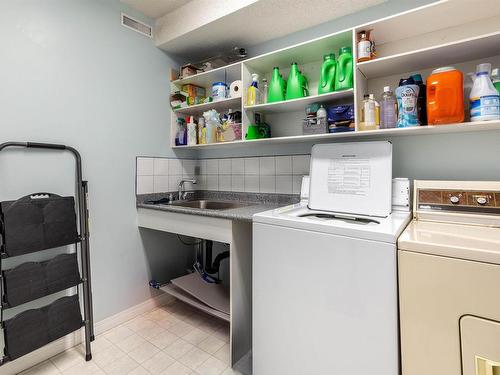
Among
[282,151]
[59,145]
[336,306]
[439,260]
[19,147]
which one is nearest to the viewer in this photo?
[439,260]

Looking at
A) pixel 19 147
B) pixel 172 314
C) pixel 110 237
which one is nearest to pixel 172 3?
pixel 19 147

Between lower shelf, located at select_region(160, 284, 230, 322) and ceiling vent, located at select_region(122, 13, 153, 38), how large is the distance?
2.11 m

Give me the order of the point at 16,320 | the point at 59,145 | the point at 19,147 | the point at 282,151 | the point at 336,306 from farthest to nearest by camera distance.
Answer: the point at 282,151
the point at 59,145
the point at 19,147
the point at 16,320
the point at 336,306

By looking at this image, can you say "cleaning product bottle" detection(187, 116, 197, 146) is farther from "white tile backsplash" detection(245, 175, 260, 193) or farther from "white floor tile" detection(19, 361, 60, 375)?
"white floor tile" detection(19, 361, 60, 375)

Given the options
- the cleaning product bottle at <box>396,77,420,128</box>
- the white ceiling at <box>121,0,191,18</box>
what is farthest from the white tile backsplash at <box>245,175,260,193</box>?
the white ceiling at <box>121,0,191,18</box>

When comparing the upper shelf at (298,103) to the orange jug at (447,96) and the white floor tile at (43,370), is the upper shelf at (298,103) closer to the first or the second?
the orange jug at (447,96)

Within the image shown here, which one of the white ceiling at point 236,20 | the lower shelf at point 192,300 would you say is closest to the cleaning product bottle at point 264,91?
the white ceiling at point 236,20

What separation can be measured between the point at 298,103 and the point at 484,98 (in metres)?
0.96

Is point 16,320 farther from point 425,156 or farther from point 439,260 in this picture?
point 425,156

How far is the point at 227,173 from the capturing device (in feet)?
7.95

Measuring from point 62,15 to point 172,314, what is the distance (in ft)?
7.56

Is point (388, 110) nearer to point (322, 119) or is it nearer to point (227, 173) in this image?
point (322, 119)

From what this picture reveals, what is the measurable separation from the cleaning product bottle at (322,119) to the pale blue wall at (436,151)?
17.0 inches

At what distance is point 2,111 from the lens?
1438 millimetres
